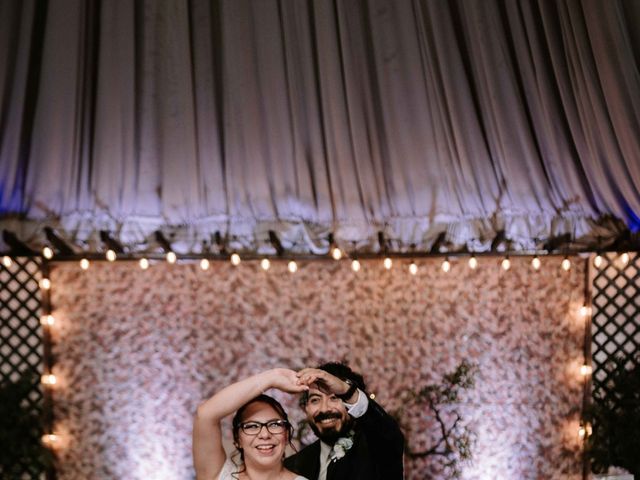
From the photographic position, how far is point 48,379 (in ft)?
13.6

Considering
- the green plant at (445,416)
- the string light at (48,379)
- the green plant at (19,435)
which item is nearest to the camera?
the green plant at (19,435)

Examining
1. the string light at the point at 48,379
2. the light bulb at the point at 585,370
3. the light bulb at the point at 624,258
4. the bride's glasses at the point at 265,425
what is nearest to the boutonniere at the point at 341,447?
the bride's glasses at the point at 265,425

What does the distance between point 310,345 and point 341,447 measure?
5.56 feet

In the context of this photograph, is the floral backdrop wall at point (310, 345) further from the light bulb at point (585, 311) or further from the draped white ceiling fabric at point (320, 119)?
the draped white ceiling fabric at point (320, 119)

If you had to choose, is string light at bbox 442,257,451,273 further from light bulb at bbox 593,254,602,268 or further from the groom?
the groom

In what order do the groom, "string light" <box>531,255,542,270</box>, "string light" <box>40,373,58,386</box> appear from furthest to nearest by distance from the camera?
"string light" <box>531,255,542,270</box>
"string light" <box>40,373,58,386</box>
the groom

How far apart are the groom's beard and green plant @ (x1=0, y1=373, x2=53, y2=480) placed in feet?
6.56

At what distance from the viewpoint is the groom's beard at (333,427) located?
2.59 m

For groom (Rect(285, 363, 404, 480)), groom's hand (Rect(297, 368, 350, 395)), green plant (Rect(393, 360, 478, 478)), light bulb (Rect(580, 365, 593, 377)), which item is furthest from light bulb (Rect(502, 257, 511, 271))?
groom's hand (Rect(297, 368, 350, 395))

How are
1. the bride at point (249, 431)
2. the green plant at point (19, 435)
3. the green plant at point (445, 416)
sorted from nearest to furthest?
the bride at point (249, 431)
the green plant at point (19, 435)
the green plant at point (445, 416)

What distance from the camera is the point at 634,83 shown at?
450 centimetres

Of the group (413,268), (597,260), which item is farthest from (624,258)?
(413,268)

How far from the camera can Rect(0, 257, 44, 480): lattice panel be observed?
4207 mm

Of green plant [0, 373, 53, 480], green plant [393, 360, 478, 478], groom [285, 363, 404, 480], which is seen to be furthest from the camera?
green plant [393, 360, 478, 478]
